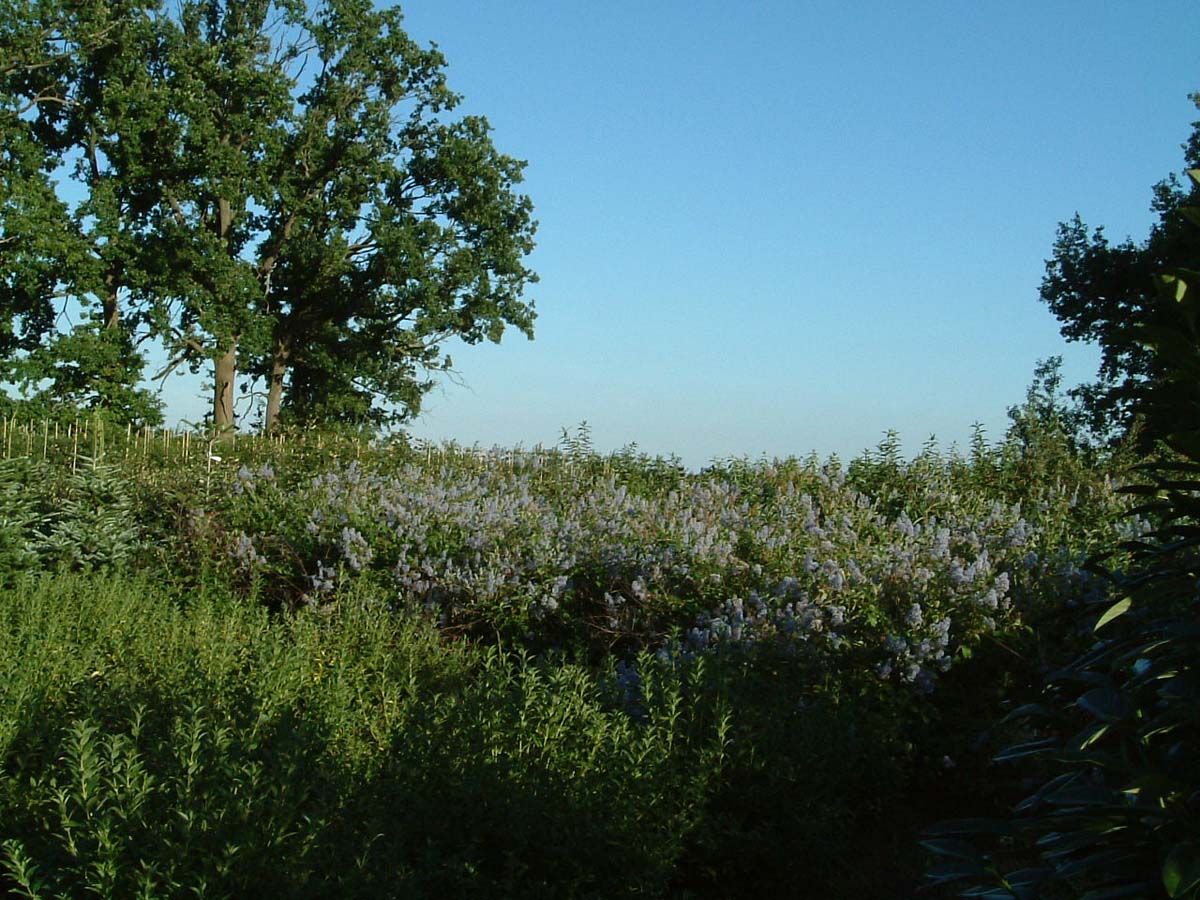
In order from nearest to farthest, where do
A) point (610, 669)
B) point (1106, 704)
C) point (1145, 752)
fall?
point (1145, 752) → point (1106, 704) → point (610, 669)

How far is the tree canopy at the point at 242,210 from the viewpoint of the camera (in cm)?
2345

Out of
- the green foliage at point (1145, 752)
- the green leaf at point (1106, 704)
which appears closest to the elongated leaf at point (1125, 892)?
the green foliage at point (1145, 752)

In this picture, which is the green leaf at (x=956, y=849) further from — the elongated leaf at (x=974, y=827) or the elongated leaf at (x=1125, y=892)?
the elongated leaf at (x=1125, y=892)

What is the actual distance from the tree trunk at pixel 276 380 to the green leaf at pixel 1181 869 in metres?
24.8

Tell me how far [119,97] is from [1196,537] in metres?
25.1

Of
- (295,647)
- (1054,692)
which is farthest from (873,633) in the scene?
(295,647)

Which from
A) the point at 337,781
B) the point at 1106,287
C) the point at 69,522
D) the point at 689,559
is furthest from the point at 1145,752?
the point at 1106,287

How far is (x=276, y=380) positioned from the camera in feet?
83.8

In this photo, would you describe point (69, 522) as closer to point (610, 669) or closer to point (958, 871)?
point (610, 669)

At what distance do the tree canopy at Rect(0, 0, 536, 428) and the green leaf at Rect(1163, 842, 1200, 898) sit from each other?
23.4 m

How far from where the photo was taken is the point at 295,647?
15.3 feet

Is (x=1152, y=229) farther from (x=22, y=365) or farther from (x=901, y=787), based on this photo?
(x=22, y=365)

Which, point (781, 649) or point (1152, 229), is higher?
point (1152, 229)

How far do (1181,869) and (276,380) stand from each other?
83.2ft
